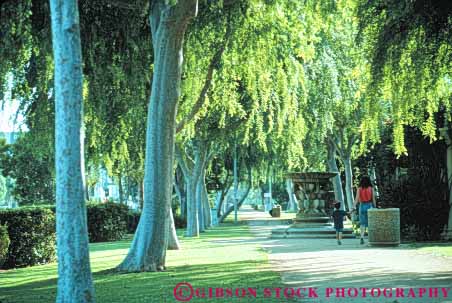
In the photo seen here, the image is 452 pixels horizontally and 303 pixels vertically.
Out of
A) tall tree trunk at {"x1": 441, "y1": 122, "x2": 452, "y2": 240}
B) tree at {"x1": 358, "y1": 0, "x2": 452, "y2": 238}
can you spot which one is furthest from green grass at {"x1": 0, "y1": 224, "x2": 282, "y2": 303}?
tall tree trunk at {"x1": 441, "y1": 122, "x2": 452, "y2": 240}

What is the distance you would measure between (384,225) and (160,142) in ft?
Answer: 27.1

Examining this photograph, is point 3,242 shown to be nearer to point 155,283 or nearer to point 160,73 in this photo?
point 160,73

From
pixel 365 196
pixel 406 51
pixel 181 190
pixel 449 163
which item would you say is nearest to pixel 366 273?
pixel 406 51

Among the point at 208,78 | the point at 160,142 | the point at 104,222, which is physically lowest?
the point at 104,222

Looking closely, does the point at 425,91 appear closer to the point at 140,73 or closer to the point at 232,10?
the point at 232,10

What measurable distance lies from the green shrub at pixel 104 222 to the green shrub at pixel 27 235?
12.1m

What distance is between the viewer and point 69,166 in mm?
8258

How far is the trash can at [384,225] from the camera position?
64.6 ft

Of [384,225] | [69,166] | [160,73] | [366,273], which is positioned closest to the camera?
[69,166]

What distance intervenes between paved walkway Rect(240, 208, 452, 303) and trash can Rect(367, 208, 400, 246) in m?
0.47

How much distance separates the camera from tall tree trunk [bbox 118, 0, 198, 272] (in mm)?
14484

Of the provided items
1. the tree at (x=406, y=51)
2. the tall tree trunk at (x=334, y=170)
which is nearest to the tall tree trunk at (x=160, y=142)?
the tree at (x=406, y=51)

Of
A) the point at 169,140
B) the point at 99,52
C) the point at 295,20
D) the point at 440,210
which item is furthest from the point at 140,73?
the point at 440,210

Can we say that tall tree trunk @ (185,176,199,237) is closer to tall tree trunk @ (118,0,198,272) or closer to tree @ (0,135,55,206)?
tall tree trunk @ (118,0,198,272)
